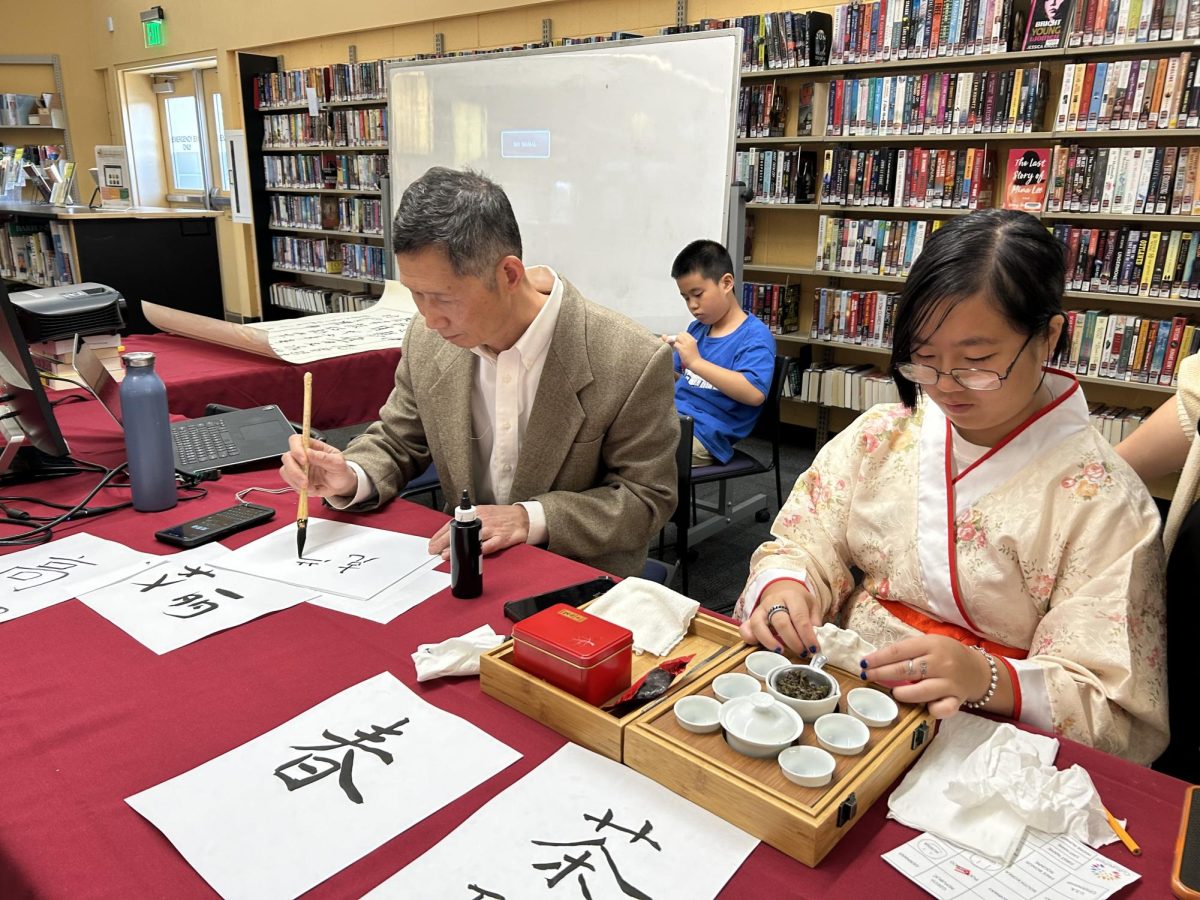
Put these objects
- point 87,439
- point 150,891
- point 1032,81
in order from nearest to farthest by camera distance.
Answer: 1. point 150,891
2. point 87,439
3. point 1032,81

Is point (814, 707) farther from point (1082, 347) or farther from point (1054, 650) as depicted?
point (1082, 347)

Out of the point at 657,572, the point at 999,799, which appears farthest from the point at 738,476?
the point at 999,799

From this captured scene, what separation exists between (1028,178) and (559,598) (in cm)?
335

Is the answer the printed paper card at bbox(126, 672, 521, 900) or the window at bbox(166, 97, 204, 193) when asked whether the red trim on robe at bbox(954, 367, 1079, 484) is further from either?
the window at bbox(166, 97, 204, 193)

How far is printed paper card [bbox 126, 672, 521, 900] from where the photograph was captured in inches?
27.2

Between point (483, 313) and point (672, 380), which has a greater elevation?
point (483, 313)

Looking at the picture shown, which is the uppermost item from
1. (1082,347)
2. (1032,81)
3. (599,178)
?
(1032,81)

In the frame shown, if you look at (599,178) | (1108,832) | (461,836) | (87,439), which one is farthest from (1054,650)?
(599,178)

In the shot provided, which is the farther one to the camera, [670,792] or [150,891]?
[670,792]

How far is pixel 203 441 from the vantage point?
5.76ft

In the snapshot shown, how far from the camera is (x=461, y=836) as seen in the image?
0.72 m

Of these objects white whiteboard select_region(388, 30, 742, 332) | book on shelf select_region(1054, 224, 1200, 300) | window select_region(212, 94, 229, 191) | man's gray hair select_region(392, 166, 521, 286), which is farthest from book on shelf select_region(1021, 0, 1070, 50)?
window select_region(212, 94, 229, 191)

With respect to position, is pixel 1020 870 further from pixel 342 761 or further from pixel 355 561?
pixel 355 561

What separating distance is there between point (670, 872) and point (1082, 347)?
357cm
